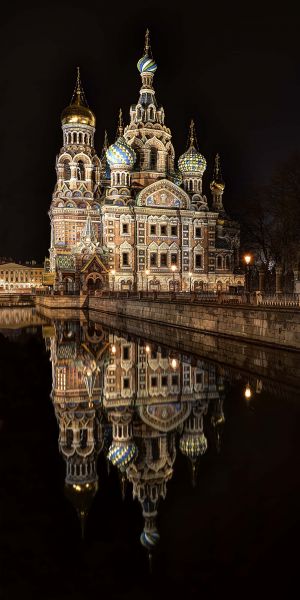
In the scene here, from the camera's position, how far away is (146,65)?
5666cm

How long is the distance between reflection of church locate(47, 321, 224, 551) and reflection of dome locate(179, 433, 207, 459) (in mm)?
15

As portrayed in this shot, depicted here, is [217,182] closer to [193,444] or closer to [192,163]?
[192,163]

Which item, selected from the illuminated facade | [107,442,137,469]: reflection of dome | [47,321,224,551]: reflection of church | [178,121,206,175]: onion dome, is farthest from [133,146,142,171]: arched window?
[107,442,137,469]: reflection of dome

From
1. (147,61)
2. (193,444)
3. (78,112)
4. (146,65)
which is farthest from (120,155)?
(193,444)

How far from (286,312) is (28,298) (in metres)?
54.4

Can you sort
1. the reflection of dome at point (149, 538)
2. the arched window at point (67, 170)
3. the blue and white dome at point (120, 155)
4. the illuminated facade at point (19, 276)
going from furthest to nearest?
the illuminated facade at point (19, 276), the arched window at point (67, 170), the blue and white dome at point (120, 155), the reflection of dome at point (149, 538)

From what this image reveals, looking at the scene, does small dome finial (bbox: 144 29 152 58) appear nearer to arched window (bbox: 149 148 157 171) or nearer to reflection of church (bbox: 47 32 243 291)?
reflection of church (bbox: 47 32 243 291)

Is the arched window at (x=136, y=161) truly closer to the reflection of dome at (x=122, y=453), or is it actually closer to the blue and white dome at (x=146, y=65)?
the blue and white dome at (x=146, y=65)

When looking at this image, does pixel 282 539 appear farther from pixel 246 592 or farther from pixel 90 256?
pixel 90 256

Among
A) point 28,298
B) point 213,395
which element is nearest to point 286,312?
point 213,395

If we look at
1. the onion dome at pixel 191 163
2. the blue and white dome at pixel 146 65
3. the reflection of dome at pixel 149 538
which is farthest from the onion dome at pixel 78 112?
the reflection of dome at pixel 149 538

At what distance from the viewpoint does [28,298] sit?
212ft

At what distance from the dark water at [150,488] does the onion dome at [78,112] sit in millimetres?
49572

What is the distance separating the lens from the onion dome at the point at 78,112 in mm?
55094
